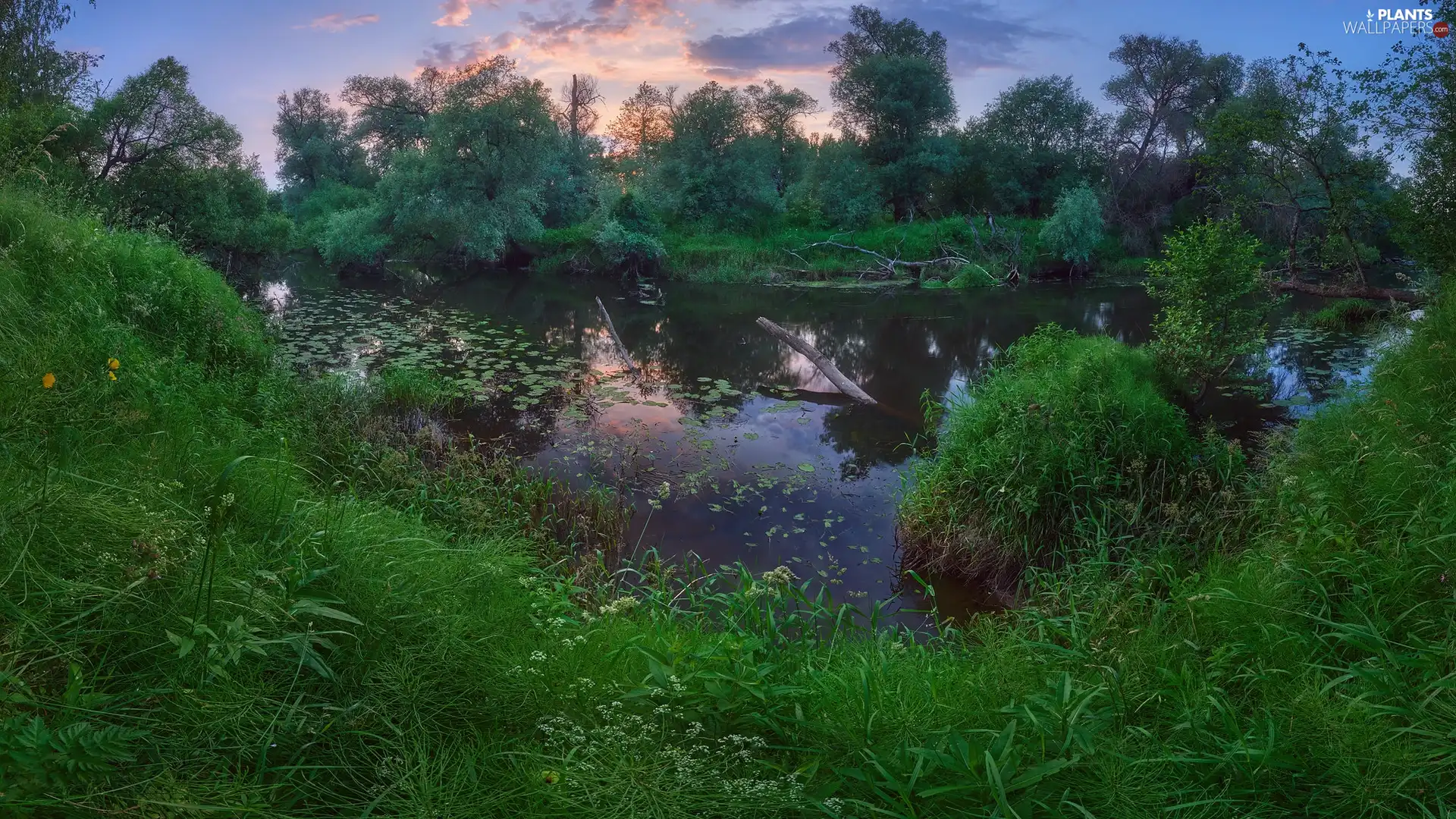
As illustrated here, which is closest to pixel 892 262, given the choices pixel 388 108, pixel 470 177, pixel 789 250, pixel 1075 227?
pixel 789 250

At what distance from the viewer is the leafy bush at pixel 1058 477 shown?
547 centimetres

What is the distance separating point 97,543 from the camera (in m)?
2.29

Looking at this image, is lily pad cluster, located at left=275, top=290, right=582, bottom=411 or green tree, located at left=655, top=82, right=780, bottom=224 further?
green tree, located at left=655, top=82, right=780, bottom=224

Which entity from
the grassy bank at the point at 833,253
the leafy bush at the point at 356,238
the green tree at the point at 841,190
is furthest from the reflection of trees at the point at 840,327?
the green tree at the point at 841,190

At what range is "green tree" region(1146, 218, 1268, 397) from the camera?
26.3 ft

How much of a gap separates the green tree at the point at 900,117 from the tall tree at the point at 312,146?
95.7ft

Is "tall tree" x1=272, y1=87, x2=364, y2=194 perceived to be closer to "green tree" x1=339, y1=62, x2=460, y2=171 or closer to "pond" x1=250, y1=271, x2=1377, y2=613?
"green tree" x1=339, y1=62, x2=460, y2=171

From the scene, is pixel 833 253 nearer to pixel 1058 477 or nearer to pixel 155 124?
pixel 155 124

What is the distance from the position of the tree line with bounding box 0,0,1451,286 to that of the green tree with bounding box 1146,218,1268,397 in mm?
4476

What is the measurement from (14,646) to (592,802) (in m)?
1.60

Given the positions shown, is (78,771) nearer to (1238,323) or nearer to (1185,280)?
(1185,280)

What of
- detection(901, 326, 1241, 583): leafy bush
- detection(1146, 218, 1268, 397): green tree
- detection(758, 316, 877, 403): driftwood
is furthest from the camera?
detection(758, 316, 877, 403): driftwood

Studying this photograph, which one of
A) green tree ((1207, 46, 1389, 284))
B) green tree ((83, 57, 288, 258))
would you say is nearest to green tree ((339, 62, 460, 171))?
green tree ((83, 57, 288, 258))

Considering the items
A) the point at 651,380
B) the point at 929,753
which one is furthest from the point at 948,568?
the point at 651,380
